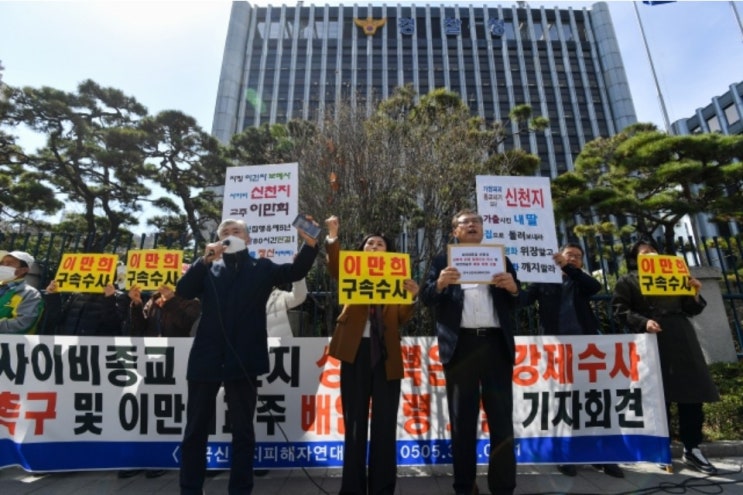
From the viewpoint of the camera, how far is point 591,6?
4747 centimetres

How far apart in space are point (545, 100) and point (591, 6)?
50.8 ft

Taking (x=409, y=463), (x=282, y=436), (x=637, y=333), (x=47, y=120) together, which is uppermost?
(x=47, y=120)

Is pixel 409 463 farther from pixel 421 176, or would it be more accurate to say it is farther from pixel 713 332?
pixel 421 176

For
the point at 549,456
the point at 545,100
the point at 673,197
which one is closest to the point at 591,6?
the point at 545,100

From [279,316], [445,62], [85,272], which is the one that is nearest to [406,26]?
[445,62]

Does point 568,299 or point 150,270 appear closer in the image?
point 150,270

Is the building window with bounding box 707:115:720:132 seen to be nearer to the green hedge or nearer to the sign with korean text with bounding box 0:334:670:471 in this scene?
the green hedge

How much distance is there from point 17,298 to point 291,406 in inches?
112

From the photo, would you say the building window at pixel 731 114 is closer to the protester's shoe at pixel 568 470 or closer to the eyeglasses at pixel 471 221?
the protester's shoe at pixel 568 470

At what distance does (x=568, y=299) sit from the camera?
3793mm

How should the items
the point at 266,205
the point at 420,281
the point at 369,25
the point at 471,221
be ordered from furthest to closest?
the point at 369,25, the point at 420,281, the point at 266,205, the point at 471,221

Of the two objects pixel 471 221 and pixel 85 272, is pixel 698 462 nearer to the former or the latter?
pixel 471 221

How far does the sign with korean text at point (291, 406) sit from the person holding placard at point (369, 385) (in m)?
0.72

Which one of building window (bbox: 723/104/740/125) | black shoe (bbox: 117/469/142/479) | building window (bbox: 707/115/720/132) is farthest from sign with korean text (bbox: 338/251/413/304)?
building window (bbox: 707/115/720/132)
